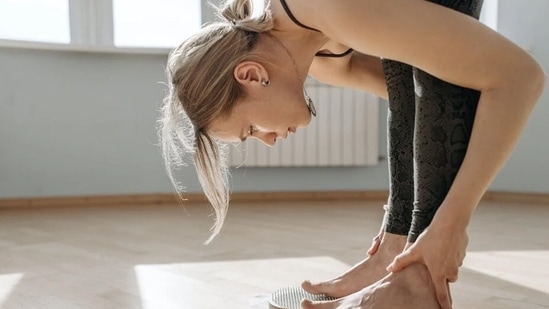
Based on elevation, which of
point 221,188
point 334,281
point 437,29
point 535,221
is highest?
point 437,29

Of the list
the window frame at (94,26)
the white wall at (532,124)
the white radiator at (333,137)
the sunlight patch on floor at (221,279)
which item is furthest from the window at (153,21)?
the sunlight patch on floor at (221,279)

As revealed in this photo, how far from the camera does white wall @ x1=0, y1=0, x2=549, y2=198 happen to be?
293cm

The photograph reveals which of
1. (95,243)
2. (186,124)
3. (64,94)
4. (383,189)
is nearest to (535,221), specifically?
(383,189)

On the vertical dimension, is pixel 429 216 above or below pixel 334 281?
above

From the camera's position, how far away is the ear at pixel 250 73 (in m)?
0.82

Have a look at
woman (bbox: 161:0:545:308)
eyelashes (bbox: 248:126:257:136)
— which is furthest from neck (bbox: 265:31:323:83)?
eyelashes (bbox: 248:126:257:136)

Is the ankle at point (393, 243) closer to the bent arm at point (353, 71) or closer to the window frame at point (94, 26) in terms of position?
the bent arm at point (353, 71)

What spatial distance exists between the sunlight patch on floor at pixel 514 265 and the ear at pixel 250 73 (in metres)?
0.80

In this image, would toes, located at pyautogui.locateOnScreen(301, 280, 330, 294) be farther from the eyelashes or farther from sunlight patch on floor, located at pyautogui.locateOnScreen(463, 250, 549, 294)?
sunlight patch on floor, located at pyautogui.locateOnScreen(463, 250, 549, 294)

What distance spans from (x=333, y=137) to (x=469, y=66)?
2.55 m

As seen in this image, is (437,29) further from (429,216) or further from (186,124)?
(186,124)

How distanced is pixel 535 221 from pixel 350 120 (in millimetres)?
1187

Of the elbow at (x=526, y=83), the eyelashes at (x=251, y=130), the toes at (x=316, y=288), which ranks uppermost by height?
the elbow at (x=526, y=83)

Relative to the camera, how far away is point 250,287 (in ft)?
4.15
